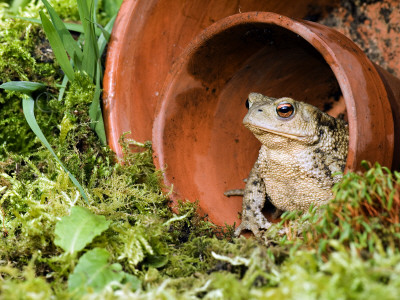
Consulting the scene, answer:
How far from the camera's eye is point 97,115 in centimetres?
206

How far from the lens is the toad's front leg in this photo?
1.94 m

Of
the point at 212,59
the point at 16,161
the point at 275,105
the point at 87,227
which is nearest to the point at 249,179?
the point at 275,105

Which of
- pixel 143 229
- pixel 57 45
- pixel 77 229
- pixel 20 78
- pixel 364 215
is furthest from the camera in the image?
pixel 20 78

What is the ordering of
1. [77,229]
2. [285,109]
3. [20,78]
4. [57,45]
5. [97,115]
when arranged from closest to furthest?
[77,229], [285,109], [57,45], [97,115], [20,78]

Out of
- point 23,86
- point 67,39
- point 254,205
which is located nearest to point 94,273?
point 254,205

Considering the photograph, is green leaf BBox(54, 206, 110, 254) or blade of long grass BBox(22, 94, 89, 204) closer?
green leaf BBox(54, 206, 110, 254)

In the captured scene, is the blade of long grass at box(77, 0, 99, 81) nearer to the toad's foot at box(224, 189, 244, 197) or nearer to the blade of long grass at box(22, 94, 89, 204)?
the blade of long grass at box(22, 94, 89, 204)

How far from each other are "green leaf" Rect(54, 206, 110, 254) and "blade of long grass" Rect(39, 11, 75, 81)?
848mm

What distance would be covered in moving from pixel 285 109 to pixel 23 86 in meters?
1.20

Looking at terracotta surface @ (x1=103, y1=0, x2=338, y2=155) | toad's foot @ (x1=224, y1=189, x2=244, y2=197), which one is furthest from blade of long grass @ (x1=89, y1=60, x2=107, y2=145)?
toad's foot @ (x1=224, y1=189, x2=244, y2=197)

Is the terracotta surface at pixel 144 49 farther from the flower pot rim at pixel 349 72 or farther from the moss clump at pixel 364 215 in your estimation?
the moss clump at pixel 364 215

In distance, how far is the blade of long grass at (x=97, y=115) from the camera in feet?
6.63

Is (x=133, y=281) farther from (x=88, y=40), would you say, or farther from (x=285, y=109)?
(x=88, y=40)

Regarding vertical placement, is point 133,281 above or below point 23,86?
below
